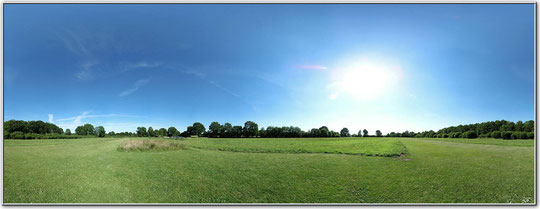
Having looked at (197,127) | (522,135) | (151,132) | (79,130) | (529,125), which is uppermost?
(529,125)

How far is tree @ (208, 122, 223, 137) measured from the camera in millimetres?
9867

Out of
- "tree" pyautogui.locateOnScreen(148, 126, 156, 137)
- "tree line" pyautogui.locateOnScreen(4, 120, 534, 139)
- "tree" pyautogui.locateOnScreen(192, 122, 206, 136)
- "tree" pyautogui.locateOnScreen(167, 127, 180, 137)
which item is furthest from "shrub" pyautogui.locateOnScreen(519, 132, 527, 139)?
"tree" pyautogui.locateOnScreen(148, 126, 156, 137)

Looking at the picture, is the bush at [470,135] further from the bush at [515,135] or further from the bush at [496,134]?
the bush at [515,135]

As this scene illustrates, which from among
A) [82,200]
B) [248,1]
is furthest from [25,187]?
[248,1]

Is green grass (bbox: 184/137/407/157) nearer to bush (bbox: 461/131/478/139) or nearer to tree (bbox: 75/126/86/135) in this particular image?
bush (bbox: 461/131/478/139)

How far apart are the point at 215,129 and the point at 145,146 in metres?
4.21

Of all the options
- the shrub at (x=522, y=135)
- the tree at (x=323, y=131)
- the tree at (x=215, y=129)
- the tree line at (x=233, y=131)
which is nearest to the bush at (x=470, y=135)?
the tree line at (x=233, y=131)

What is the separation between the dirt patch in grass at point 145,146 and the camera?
31.3 ft

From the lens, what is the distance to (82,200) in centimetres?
354

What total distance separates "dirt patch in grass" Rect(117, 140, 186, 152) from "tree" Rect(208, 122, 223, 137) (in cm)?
234

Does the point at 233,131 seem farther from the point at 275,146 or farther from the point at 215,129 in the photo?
the point at 275,146

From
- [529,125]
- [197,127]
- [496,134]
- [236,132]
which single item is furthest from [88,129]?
[496,134]

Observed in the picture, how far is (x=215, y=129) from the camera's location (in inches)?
421

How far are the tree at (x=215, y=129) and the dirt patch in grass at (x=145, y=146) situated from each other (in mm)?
2340
